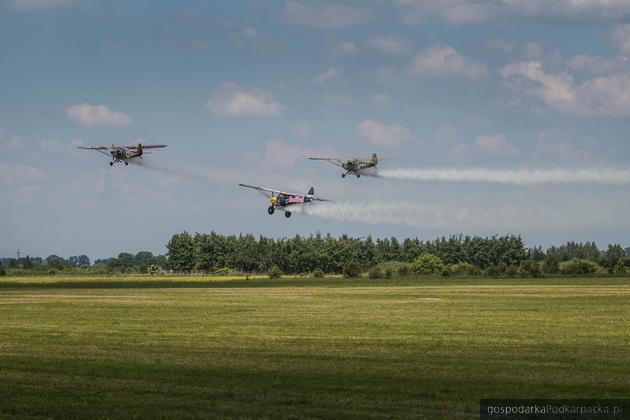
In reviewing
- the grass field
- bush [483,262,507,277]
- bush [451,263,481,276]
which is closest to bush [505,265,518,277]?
bush [483,262,507,277]

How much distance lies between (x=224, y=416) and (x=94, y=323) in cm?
3312

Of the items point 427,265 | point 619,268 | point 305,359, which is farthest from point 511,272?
Answer: point 305,359

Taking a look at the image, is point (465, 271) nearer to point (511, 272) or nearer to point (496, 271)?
point (496, 271)

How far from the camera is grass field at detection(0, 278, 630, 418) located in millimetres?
26484

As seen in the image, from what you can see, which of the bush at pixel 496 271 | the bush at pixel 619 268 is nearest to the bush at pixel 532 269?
the bush at pixel 496 271

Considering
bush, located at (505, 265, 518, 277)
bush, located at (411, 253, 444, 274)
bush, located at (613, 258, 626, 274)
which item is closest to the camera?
bush, located at (505, 265, 518, 277)

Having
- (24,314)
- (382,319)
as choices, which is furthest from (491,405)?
(24,314)

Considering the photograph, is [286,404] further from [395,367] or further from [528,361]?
[528,361]

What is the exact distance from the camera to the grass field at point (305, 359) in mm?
26484

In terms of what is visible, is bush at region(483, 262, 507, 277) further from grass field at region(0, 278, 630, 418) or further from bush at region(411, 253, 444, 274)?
grass field at region(0, 278, 630, 418)

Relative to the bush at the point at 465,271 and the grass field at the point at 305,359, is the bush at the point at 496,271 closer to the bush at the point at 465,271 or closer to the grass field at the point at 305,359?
the bush at the point at 465,271

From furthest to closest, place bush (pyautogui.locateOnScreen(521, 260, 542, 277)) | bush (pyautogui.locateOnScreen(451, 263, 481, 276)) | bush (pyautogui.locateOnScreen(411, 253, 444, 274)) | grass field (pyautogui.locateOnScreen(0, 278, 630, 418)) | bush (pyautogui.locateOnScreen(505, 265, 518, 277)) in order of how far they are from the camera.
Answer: bush (pyautogui.locateOnScreen(411, 253, 444, 274)) < bush (pyautogui.locateOnScreen(451, 263, 481, 276)) < bush (pyautogui.locateOnScreen(505, 265, 518, 277)) < bush (pyautogui.locateOnScreen(521, 260, 542, 277)) < grass field (pyautogui.locateOnScreen(0, 278, 630, 418))

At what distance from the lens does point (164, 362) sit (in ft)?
118

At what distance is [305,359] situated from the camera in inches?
1443
